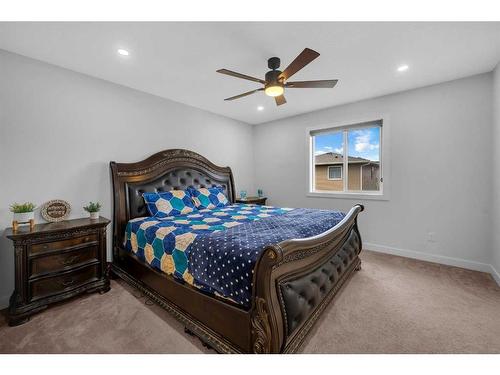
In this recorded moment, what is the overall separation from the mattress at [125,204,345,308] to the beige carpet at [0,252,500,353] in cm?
44

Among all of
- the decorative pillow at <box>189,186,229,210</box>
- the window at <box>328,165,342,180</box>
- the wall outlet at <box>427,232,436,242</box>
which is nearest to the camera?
the wall outlet at <box>427,232,436,242</box>

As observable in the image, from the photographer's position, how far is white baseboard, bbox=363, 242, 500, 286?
2.73 meters

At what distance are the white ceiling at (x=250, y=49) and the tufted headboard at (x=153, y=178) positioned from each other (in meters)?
1.07

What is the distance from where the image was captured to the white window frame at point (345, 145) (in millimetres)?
3428

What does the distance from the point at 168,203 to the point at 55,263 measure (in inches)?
49.1

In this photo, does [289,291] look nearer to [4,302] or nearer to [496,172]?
[4,302]

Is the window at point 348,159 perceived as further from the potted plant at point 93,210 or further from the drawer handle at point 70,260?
the drawer handle at point 70,260

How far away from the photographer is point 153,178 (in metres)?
3.16

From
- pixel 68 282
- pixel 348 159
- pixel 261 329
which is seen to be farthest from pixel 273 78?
pixel 68 282

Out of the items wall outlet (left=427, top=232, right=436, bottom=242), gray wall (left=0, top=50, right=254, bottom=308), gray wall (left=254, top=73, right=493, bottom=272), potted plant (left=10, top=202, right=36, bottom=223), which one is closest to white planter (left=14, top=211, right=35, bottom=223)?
potted plant (left=10, top=202, right=36, bottom=223)

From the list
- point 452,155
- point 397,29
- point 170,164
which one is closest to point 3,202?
point 170,164

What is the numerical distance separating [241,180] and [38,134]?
333cm

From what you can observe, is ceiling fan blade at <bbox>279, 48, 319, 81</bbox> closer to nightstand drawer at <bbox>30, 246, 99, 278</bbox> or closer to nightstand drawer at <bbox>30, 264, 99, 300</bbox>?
nightstand drawer at <bbox>30, 246, 99, 278</bbox>

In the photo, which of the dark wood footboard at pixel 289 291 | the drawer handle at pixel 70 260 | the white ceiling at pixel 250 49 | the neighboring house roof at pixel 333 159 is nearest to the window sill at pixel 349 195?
the neighboring house roof at pixel 333 159
